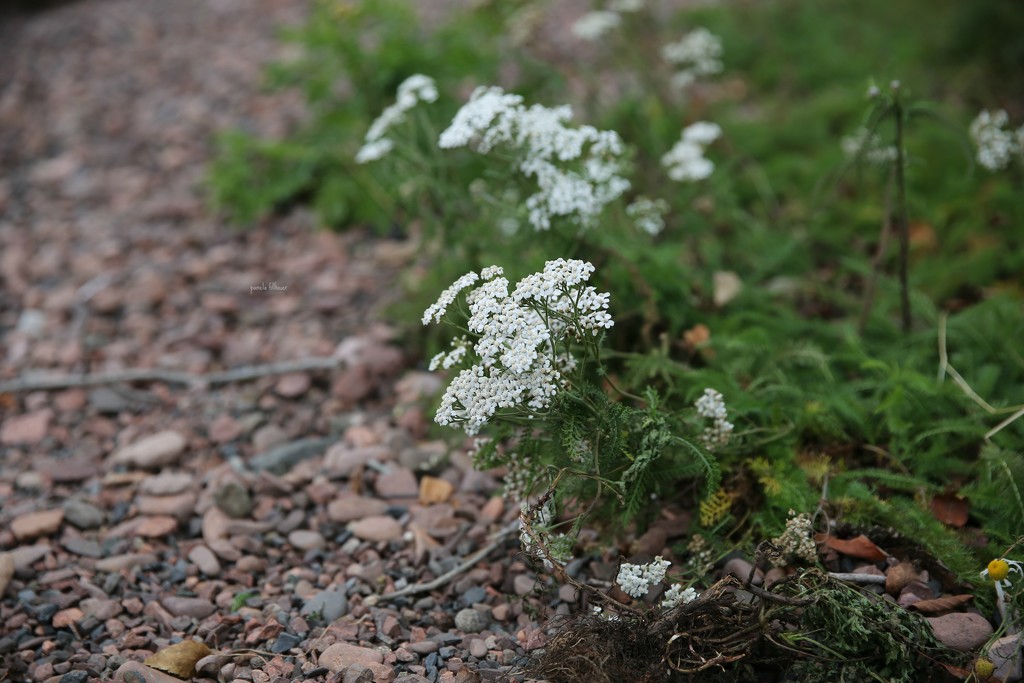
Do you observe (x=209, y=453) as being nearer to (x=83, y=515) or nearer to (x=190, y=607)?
(x=83, y=515)

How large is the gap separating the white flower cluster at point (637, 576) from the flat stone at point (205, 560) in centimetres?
134

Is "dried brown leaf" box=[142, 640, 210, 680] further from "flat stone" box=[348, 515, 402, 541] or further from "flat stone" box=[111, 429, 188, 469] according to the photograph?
"flat stone" box=[111, 429, 188, 469]

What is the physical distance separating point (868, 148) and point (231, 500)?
2.56m

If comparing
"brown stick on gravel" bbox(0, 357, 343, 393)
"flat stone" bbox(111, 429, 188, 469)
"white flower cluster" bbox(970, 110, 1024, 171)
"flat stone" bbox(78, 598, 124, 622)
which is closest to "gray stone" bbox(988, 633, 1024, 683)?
"white flower cluster" bbox(970, 110, 1024, 171)

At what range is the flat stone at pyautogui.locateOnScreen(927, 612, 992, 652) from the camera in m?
2.17

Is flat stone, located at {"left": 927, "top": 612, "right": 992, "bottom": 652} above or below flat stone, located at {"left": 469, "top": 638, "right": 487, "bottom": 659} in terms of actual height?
above

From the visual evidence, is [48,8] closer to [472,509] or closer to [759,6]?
[759,6]

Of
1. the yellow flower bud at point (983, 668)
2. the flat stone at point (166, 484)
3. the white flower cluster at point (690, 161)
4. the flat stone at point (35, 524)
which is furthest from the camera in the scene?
the white flower cluster at point (690, 161)

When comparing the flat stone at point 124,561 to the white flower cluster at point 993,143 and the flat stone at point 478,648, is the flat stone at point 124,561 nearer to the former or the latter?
the flat stone at point 478,648

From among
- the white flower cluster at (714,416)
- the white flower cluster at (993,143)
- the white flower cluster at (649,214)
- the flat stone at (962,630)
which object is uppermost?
the white flower cluster at (993,143)

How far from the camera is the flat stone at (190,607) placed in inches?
101

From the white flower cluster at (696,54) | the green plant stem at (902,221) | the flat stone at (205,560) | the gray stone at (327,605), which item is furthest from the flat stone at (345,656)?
the white flower cluster at (696,54)

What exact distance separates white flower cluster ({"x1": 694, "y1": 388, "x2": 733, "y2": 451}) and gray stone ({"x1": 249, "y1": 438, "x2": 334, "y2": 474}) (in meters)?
1.51


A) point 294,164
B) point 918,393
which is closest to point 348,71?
point 294,164
